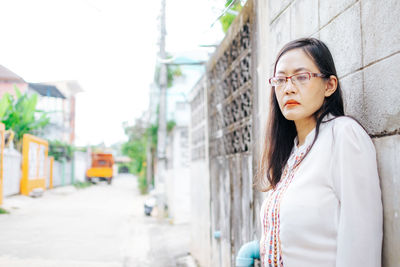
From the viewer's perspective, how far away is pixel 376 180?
1158mm

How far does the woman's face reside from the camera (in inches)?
54.6

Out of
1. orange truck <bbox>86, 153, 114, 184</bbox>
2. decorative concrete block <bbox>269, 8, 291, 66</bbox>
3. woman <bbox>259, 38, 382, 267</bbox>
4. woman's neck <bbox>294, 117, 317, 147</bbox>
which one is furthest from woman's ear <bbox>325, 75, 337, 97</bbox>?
orange truck <bbox>86, 153, 114, 184</bbox>

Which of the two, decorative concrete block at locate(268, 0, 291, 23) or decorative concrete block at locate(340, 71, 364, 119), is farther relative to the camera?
Result: decorative concrete block at locate(268, 0, 291, 23)

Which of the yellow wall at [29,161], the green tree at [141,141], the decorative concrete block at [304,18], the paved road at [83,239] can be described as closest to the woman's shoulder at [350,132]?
the decorative concrete block at [304,18]

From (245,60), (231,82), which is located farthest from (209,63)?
(245,60)

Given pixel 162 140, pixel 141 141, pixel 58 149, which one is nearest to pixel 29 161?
pixel 162 140

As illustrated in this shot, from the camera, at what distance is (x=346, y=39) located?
1.54 m

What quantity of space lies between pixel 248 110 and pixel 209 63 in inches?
72.2

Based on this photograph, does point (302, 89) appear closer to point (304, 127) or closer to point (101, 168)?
point (304, 127)

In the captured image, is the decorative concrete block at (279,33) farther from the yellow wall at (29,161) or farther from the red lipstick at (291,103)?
the yellow wall at (29,161)

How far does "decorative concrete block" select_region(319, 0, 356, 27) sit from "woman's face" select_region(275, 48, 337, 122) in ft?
1.05

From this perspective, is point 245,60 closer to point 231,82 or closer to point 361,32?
point 231,82

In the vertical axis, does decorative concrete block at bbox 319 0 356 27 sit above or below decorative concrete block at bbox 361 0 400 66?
above

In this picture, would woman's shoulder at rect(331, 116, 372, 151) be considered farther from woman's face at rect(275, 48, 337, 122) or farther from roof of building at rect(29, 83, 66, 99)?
roof of building at rect(29, 83, 66, 99)
